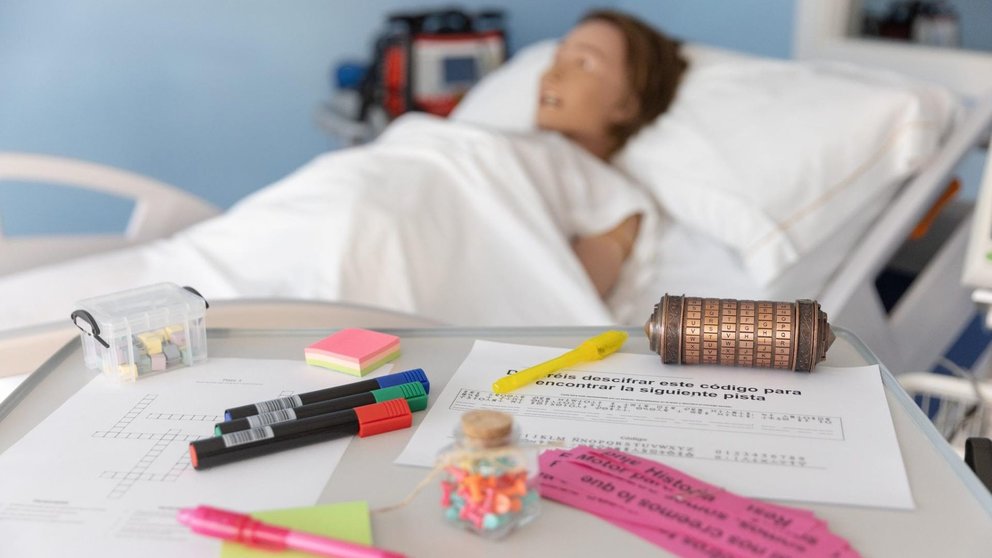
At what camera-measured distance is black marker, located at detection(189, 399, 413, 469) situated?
69cm

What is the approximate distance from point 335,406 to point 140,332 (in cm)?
21

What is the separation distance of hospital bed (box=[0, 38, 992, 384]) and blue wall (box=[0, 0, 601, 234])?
124 cm

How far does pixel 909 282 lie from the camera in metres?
1.79

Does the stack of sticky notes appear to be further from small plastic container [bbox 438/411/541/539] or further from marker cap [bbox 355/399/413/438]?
small plastic container [bbox 438/411/541/539]

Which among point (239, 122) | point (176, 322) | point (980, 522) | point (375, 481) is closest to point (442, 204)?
point (176, 322)

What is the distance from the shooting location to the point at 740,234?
1.70 meters

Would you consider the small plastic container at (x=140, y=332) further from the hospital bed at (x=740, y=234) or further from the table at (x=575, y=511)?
the hospital bed at (x=740, y=234)

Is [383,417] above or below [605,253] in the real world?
above

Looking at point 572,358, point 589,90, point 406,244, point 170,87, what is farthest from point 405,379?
point 170,87

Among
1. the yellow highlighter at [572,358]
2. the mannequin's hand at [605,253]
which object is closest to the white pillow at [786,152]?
the mannequin's hand at [605,253]

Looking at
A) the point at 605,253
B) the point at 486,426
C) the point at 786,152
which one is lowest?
the point at 605,253

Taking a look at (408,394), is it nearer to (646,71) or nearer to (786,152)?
(786,152)

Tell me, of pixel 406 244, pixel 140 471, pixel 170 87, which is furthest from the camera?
pixel 170 87

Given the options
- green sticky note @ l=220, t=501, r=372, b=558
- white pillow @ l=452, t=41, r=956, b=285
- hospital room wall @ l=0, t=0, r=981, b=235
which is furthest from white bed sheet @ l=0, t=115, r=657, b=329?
hospital room wall @ l=0, t=0, r=981, b=235
